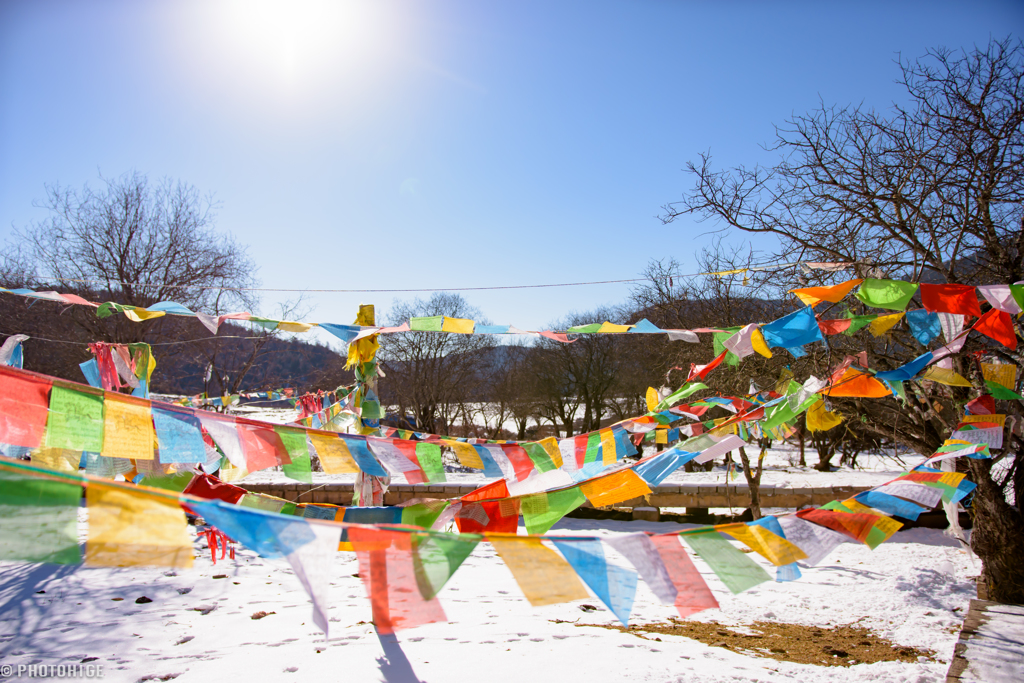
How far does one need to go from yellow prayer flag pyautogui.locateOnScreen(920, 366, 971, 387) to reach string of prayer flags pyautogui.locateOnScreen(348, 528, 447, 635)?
14.5 ft

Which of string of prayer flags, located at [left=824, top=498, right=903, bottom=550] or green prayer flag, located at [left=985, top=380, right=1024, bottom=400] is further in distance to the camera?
green prayer flag, located at [left=985, top=380, right=1024, bottom=400]

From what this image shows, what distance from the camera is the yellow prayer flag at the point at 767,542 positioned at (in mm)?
2559

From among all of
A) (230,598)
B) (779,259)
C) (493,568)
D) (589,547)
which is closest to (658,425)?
(779,259)

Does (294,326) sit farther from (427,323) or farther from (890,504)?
(890,504)

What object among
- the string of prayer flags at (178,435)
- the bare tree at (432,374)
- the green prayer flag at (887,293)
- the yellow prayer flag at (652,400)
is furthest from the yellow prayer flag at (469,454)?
the bare tree at (432,374)

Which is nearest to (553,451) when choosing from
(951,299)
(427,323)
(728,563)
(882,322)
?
(427,323)

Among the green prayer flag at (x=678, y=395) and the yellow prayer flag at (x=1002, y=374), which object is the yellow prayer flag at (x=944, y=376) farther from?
the green prayer flag at (x=678, y=395)

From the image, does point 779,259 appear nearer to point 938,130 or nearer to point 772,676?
point 938,130

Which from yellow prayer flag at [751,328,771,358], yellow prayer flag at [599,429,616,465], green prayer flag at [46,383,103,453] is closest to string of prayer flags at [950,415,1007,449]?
yellow prayer flag at [751,328,771,358]

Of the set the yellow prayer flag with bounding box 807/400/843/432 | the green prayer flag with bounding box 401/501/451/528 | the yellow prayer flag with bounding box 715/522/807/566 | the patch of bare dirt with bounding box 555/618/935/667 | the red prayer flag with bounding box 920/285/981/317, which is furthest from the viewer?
the yellow prayer flag with bounding box 807/400/843/432

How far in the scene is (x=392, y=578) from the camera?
217 centimetres

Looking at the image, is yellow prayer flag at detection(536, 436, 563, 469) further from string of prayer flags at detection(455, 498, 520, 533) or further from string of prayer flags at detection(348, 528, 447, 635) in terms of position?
string of prayer flags at detection(348, 528, 447, 635)

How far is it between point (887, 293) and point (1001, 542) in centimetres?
399

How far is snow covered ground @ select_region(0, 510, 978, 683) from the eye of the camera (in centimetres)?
388
